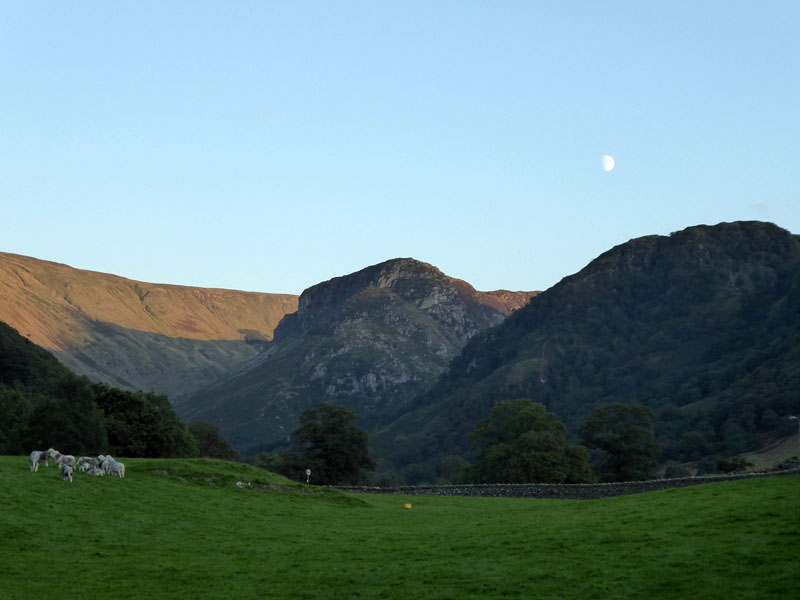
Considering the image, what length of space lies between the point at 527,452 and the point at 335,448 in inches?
955

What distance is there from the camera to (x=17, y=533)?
30219 mm

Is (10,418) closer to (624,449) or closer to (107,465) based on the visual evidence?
(107,465)

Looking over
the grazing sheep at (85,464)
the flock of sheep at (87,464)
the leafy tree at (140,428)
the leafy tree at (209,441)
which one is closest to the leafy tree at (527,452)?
the leafy tree at (140,428)

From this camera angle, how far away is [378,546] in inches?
1242

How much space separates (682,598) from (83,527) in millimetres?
24401

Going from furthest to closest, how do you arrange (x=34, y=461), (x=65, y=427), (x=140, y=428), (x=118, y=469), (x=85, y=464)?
(x=140, y=428)
(x=65, y=427)
(x=118, y=469)
(x=85, y=464)
(x=34, y=461)

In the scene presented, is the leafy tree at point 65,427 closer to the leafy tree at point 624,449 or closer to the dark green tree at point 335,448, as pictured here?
the dark green tree at point 335,448

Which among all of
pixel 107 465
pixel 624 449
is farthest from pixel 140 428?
pixel 624 449

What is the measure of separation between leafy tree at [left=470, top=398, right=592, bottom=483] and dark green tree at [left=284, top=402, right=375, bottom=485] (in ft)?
50.6

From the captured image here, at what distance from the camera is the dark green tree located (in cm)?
9912

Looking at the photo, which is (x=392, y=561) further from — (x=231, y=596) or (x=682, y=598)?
(x=682, y=598)

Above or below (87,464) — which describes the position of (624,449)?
above

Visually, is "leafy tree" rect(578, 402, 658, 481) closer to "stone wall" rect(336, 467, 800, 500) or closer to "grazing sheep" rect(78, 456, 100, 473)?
"stone wall" rect(336, 467, 800, 500)

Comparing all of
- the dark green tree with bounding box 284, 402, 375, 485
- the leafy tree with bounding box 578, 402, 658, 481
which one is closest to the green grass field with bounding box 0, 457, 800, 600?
the dark green tree with bounding box 284, 402, 375, 485
